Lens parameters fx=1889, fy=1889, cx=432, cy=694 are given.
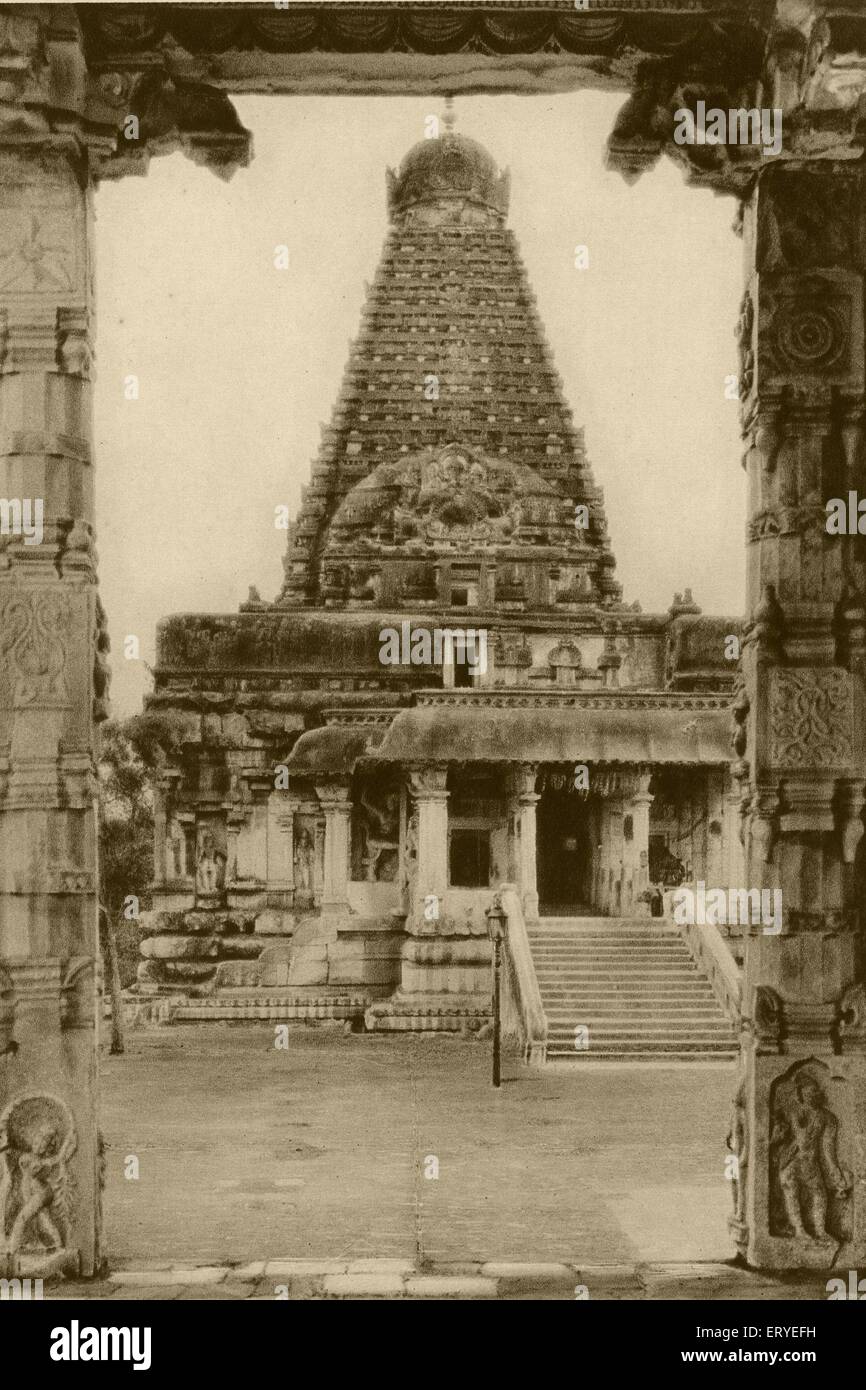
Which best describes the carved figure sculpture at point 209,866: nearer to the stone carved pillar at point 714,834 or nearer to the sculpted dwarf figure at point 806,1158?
the stone carved pillar at point 714,834

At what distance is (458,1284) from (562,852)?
66.9 ft

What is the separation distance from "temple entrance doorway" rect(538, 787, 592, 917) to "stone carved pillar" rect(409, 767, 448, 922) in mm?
2469

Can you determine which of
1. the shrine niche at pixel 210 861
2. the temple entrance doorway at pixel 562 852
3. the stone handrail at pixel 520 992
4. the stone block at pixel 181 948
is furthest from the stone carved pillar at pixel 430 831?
the shrine niche at pixel 210 861

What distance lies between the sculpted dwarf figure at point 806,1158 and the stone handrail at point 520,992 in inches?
499

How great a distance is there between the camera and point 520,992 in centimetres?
2211

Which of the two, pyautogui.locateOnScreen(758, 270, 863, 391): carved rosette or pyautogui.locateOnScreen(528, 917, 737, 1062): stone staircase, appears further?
pyautogui.locateOnScreen(528, 917, 737, 1062): stone staircase

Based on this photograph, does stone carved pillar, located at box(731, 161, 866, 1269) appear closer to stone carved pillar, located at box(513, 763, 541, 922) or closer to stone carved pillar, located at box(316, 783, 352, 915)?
stone carved pillar, located at box(513, 763, 541, 922)

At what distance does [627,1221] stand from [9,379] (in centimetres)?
577

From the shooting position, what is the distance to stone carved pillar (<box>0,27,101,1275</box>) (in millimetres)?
7895

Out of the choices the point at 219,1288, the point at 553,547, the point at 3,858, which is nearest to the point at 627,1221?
the point at 219,1288

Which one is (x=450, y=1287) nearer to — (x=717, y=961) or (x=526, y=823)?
(x=717, y=961)

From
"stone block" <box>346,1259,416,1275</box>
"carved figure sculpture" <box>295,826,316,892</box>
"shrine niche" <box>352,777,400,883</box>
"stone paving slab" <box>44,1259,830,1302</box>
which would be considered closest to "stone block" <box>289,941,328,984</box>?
"shrine niche" <box>352,777,400,883</box>

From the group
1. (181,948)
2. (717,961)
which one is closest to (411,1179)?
(717,961)

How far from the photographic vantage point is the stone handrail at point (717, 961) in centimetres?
2204
